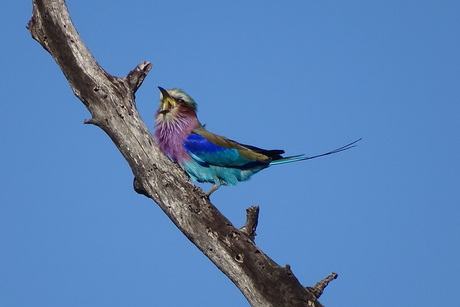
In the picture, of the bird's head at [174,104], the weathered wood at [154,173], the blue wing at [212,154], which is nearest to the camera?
the weathered wood at [154,173]

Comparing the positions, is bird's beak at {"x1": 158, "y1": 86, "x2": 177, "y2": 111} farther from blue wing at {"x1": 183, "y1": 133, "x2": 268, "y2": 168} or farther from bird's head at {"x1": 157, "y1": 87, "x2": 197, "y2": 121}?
blue wing at {"x1": 183, "y1": 133, "x2": 268, "y2": 168}

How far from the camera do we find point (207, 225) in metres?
7.60

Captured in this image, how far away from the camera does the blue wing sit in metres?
8.26

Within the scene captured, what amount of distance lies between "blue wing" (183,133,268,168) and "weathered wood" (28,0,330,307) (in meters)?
0.40

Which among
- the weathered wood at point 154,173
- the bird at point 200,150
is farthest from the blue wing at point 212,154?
the weathered wood at point 154,173

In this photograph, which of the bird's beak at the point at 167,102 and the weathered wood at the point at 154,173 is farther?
the bird's beak at the point at 167,102

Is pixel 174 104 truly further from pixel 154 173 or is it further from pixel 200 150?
pixel 154 173

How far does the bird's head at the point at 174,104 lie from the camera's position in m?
8.50

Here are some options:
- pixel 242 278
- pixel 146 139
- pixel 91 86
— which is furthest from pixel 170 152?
pixel 242 278

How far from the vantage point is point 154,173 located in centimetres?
784

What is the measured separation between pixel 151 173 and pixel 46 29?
6.43 ft

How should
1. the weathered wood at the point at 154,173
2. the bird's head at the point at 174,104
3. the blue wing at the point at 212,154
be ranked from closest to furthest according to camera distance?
1. the weathered wood at the point at 154,173
2. the blue wing at the point at 212,154
3. the bird's head at the point at 174,104

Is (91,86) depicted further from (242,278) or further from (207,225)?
(242,278)

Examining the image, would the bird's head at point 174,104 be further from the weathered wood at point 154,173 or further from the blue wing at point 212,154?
the weathered wood at point 154,173
